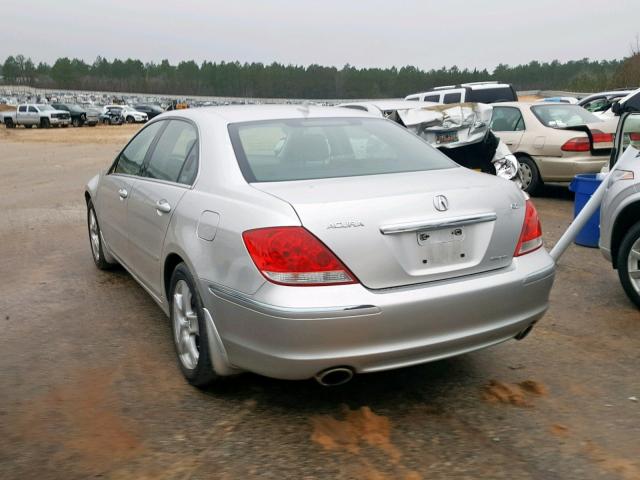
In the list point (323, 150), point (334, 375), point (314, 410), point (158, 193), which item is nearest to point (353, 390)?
point (314, 410)

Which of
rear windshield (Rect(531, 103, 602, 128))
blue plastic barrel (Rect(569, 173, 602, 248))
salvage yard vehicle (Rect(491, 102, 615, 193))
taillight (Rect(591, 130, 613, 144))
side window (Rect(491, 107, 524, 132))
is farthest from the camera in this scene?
side window (Rect(491, 107, 524, 132))

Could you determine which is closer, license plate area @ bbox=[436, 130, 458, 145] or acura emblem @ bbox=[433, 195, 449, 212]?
acura emblem @ bbox=[433, 195, 449, 212]

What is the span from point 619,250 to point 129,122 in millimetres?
55508

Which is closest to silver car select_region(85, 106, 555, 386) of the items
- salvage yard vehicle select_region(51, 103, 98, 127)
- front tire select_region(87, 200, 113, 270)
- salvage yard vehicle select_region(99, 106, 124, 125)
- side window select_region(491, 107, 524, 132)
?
front tire select_region(87, 200, 113, 270)

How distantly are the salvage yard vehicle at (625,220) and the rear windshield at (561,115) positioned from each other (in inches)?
217

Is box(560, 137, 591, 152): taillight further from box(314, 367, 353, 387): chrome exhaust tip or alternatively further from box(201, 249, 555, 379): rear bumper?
box(314, 367, 353, 387): chrome exhaust tip

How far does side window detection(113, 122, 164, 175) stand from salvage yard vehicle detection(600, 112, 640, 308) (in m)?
3.46

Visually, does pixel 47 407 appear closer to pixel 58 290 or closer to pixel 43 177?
pixel 58 290

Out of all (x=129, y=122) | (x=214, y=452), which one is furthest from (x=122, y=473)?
(x=129, y=122)

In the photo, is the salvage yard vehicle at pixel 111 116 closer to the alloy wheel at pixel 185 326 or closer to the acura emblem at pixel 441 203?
the alloy wheel at pixel 185 326

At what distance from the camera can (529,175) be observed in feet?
35.0

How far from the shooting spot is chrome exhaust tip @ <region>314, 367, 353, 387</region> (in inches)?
Answer: 119

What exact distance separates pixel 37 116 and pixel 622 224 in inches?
1868

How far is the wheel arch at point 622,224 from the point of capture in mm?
5023
